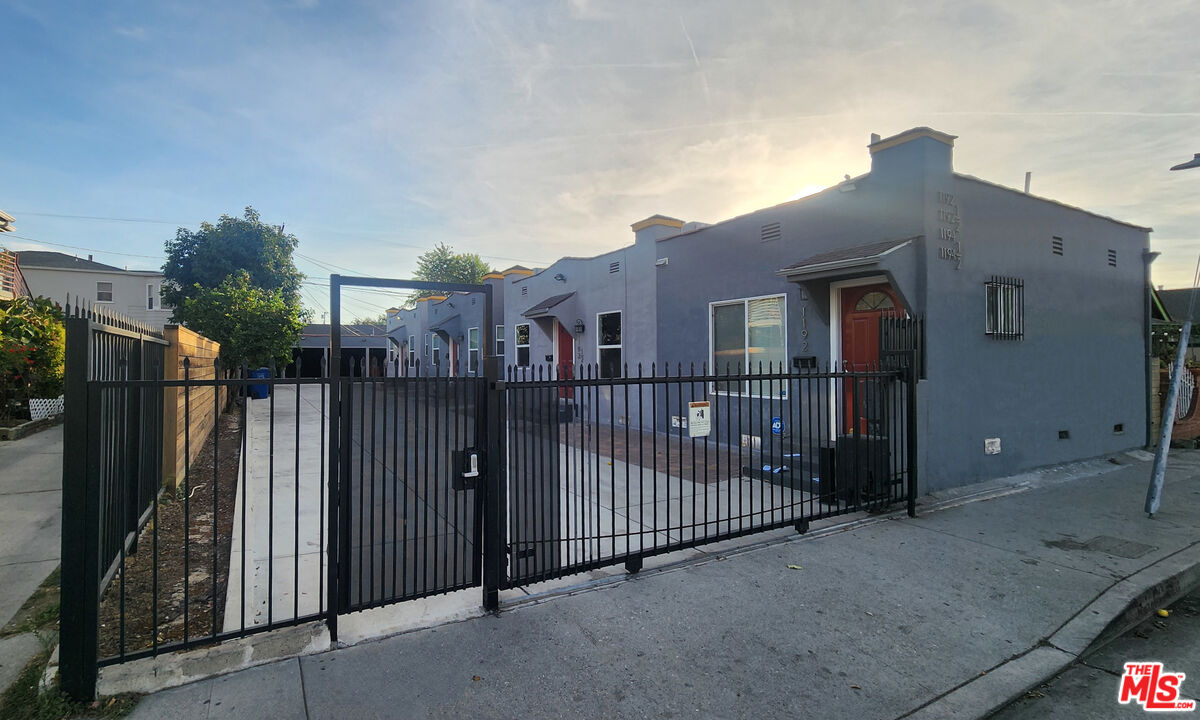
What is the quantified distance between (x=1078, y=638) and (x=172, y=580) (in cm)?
622

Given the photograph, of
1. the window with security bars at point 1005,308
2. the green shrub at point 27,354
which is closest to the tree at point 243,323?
the green shrub at point 27,354

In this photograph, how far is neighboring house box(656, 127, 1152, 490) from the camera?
6645 mm

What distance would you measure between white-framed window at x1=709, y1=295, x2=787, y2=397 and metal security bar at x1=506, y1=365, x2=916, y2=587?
0.45 m

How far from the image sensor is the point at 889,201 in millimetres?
6883

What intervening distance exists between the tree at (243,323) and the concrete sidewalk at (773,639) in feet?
46.0

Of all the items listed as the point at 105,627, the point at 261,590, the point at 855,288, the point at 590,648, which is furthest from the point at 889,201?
the point at 105,627

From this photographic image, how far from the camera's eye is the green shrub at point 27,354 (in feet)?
34.6

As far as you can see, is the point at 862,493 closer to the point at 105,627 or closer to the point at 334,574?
the point at 334,574

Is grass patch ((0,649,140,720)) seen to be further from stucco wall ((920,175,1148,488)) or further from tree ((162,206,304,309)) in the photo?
tree ((162,206,304,309))

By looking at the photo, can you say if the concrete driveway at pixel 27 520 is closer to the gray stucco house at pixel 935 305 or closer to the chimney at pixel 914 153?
the gray stucco house at pixel 935 305

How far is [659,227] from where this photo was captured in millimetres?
11102

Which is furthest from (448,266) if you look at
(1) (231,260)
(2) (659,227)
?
(2) (659,227)

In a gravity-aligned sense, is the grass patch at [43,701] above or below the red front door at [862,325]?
below

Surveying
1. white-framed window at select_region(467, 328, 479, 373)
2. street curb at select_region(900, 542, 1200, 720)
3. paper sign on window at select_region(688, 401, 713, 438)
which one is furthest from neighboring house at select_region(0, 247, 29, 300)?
street curb at select_region(900, 542, 1200, 720)
